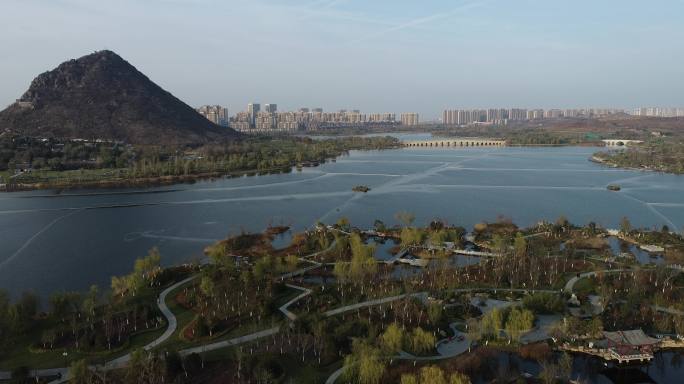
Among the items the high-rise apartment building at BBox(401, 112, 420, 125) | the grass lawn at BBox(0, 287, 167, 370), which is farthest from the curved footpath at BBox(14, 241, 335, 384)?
the high-rise apartment building at BBox(401, 112, 420, 125)

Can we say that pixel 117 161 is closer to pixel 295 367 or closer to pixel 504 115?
pixel 295 367

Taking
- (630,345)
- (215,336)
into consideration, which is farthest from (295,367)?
(630,345)

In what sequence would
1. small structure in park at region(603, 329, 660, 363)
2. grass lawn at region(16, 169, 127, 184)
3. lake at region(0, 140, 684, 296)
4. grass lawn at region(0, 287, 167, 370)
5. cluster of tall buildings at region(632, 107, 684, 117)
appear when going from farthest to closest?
1. cluster of tall buildings at region(632, 107, 684, 117)
2. grass lawn at region(16, 169, 127, 184)
3. lake at region(0, 140, 684, 296)
4. small structure in park at region(603, 329, 660, 363)
5. grass lawn at region(0, 287, 167, 370)

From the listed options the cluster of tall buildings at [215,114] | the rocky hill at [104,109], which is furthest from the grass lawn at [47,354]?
the cluster of tall buildings at [215,114]

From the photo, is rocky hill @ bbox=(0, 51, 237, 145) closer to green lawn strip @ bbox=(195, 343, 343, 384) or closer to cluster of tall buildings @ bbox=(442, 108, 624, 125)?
green lawn strip @ bbox=(195, 343, 343, 384)

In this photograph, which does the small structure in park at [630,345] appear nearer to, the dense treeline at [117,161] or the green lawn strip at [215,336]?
the green lawn strip at [215,336]

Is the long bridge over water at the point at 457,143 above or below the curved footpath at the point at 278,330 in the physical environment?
above

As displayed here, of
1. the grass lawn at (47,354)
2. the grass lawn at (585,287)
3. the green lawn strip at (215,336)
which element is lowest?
the grass lawn at (47,354)
